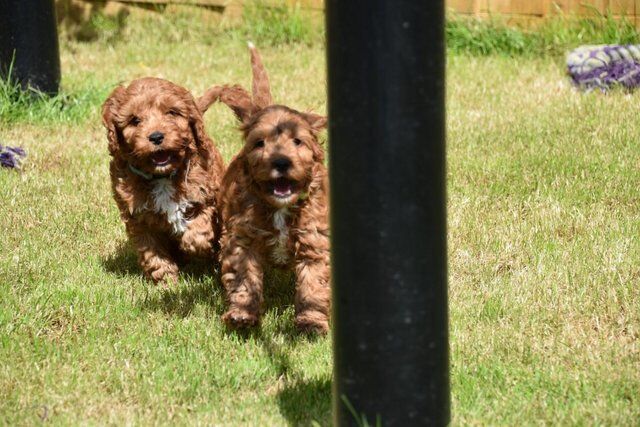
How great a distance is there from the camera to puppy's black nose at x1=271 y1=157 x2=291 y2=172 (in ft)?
14.3

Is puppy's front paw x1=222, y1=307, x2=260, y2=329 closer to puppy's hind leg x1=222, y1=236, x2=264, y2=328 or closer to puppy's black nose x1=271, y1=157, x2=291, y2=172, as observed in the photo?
puppy's hind leg x1=222, y1=236, x2=264, y2=328

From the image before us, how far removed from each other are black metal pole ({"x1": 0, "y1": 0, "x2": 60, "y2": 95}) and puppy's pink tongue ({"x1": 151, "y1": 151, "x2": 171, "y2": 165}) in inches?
125

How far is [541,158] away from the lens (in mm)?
6766

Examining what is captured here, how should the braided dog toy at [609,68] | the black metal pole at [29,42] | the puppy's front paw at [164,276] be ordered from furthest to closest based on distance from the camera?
the braided dog toy at [609,68], the black metal pole at [29,42], the puppy's front paw at [164,276]

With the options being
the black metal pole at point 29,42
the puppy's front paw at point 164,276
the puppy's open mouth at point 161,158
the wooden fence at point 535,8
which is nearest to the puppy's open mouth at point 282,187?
the puppy's open mouth at point 161,158

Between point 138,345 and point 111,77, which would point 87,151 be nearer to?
point 111,77

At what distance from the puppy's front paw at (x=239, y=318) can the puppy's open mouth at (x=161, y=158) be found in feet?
3.22

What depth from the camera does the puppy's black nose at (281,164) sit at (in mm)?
4371

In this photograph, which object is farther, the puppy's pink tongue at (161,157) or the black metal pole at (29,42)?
the black metal pole at (29,42)

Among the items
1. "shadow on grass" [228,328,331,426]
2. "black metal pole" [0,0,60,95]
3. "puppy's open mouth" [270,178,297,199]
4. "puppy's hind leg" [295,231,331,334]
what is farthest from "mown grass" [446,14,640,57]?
"shadow on grass" [228,328,331,426]

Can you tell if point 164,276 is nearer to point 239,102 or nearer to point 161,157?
point 161,157

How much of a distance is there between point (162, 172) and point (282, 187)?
2.93 ft

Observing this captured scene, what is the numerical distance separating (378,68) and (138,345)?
2.09 meters

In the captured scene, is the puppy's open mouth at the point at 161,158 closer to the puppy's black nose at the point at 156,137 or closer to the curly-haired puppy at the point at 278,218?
the puppy's black nose at the point at 156,137
